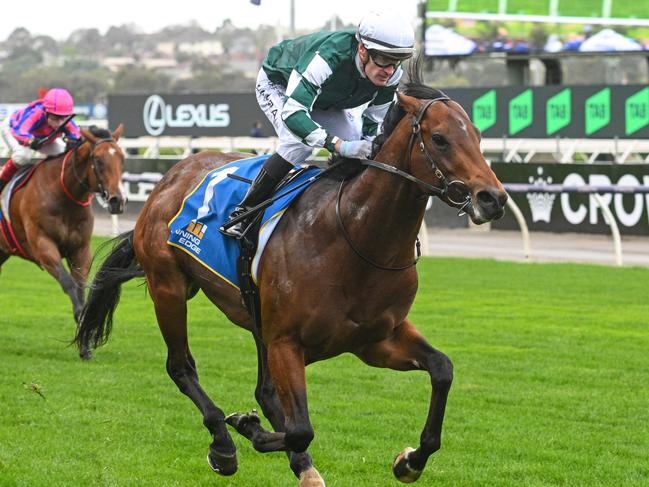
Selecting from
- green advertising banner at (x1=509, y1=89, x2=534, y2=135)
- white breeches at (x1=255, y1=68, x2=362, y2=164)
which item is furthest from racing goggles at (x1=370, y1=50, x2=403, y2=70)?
green advertising banner at (x1=509, y1=89, x2=534, y2=135)

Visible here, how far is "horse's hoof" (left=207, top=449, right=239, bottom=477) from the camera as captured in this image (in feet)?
17.2

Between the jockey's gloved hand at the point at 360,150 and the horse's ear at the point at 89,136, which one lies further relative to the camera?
the horse's ear at the point at 89,136

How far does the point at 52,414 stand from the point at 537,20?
18912 millimetres

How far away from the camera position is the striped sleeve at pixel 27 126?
9.71 metres

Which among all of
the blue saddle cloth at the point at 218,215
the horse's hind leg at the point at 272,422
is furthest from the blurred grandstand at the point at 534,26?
the horse's hind leg at the point at 272,422

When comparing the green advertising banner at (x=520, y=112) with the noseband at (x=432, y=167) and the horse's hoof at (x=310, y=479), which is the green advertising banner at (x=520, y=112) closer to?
the noseband at (x=432, y=167)

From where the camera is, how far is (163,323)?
585 cm

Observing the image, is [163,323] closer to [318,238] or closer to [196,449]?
[196,449]

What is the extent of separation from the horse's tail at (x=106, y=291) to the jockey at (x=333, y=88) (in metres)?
1.38

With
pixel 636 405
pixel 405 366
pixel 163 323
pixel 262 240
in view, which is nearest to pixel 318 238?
pixel 262 240

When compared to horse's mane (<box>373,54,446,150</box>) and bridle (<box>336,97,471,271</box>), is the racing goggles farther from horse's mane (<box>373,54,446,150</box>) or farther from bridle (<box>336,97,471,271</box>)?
bridle (<box>336,97,471,271</box>)

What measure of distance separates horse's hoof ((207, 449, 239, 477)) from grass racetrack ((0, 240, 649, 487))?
0.17ft

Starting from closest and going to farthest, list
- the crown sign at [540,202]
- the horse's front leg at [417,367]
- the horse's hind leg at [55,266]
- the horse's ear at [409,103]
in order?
the horse's ear at [409,103] → the horse's front leg at [417,367] → the horse's hind leg at [55,266] → the crown sign at [540,202]

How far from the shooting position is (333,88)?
16.4 ft
